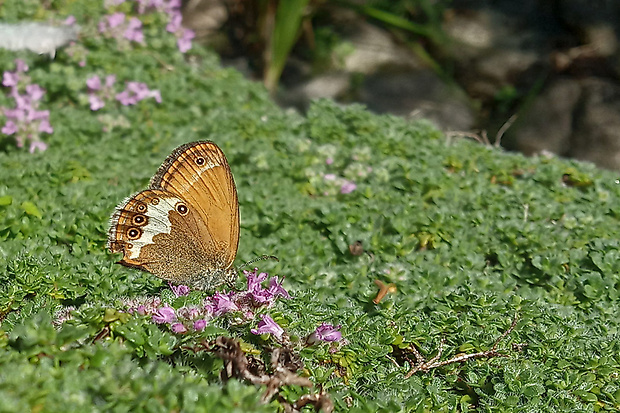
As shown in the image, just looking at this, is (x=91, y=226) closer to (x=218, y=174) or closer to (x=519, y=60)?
(x=218, y=174)

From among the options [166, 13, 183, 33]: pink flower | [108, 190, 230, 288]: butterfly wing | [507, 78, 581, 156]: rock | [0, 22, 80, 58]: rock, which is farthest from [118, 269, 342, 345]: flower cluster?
[507, 78, 581, 156]: rock

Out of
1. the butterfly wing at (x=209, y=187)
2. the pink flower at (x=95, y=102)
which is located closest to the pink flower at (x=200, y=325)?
the butterfly wing at (x=209, y=187)

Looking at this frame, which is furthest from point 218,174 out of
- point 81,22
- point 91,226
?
point 81,22

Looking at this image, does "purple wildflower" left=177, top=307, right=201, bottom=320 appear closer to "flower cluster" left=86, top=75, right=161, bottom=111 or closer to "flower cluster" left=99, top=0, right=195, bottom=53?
"flower cluster" left=86, top=75, right=161, bottom=111

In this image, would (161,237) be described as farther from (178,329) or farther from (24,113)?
(24,113)

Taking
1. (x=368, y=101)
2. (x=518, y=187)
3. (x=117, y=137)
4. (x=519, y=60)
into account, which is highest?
(x=518, y=187)

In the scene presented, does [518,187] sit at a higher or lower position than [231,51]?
higher

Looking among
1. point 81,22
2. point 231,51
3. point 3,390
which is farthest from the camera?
point 231,51
